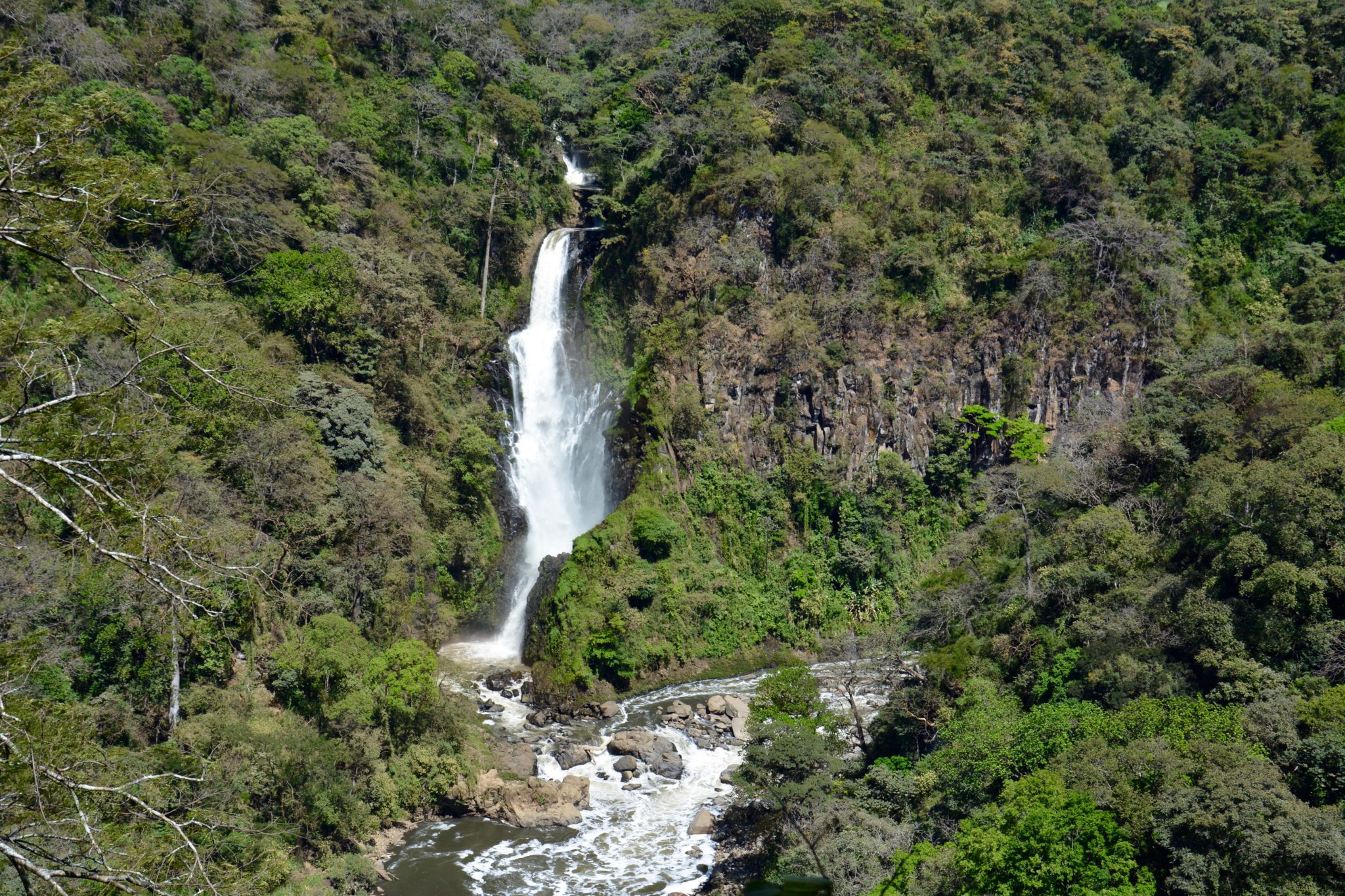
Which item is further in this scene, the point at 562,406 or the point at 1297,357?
the point at 562,406

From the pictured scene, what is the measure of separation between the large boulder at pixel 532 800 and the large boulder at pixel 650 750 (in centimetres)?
236

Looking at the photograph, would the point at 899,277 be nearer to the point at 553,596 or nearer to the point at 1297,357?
the point at 1297,357

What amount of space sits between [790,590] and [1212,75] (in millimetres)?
36642

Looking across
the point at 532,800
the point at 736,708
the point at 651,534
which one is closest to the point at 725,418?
the point at 651,534

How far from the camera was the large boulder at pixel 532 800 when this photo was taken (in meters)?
24.2

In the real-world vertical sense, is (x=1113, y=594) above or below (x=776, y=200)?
below

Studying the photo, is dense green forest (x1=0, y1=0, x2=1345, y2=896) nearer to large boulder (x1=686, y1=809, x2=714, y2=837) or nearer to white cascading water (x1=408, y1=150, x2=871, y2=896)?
white cascading water (x1=408, y1=150, x2=871, y2=896)

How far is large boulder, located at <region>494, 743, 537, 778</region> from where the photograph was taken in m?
25.6

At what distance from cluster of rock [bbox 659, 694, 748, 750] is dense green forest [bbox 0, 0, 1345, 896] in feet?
8.35

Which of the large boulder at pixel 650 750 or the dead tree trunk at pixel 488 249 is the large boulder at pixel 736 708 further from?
the dead tree trunk at pixel 488 249

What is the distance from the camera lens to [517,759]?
2595 cm

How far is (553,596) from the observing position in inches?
1298

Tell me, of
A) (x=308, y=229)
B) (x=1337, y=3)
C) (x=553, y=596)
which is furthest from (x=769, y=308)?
→ (x=1337, y=3)

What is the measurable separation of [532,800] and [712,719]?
752cm
